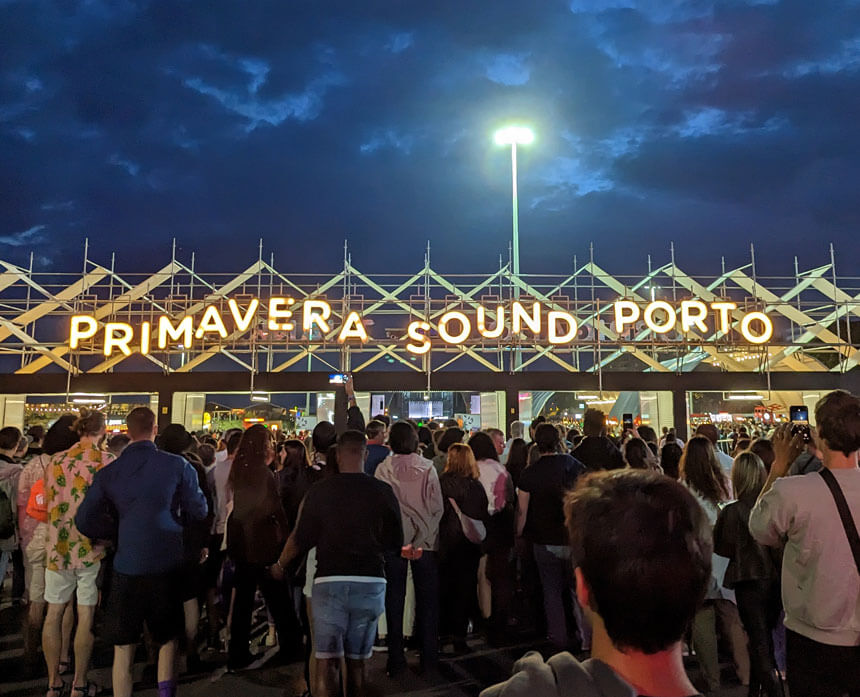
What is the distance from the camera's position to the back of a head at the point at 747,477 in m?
4.70

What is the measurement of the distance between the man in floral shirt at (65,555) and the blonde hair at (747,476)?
5.15m

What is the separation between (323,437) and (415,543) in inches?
69.7

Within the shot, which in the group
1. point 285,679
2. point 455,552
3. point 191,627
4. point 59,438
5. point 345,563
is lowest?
point 285,679

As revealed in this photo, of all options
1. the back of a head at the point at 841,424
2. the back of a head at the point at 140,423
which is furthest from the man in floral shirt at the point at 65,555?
the back of a head at the point at 841,424

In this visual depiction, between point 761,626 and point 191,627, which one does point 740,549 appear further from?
point 191,627

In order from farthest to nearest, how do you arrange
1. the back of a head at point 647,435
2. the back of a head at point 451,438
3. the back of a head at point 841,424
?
the back of a head at point 647,435, the back of a head at point 451,438, the back of a head at point 841,424

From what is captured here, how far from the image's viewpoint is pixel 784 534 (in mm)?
3285

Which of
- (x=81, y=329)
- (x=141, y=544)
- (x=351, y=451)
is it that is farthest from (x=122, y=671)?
(x=81, y=329)

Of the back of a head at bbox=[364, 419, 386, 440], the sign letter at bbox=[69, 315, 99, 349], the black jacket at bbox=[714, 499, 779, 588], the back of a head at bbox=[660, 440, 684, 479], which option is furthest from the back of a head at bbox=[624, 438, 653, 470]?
the sign letter at bbox=[69, 315, 99, 349]

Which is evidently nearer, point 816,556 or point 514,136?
point 816,556

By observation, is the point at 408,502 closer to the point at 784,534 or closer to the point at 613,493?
the point at 784,534

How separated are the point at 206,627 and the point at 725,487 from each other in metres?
5.97

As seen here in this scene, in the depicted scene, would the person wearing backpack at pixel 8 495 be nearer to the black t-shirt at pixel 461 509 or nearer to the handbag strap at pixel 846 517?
the black t-shirt at pixel 461 509

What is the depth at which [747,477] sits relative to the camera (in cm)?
474
